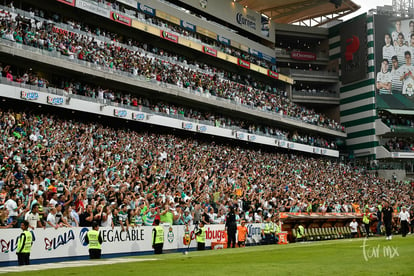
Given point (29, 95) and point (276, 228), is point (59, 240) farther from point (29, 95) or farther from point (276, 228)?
point (29, 95)

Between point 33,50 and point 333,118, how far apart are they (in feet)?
175

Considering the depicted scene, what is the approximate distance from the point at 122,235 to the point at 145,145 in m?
17.0

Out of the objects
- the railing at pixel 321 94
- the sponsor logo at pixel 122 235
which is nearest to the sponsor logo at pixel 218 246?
the sponsor logo at pixel 122 235

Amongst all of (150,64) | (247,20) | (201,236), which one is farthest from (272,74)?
(201,236)

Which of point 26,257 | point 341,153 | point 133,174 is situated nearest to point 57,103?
point 133,174

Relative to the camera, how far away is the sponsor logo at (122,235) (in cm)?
2081

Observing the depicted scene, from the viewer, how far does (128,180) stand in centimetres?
2714

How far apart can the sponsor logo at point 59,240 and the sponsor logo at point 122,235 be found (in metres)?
1.51

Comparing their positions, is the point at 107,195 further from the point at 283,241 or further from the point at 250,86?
the point at 250,86

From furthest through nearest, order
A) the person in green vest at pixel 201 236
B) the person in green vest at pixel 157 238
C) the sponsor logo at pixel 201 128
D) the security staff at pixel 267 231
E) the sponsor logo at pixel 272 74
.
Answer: the sponsor logo at pixel 272 74
the sponsor logo at pixel 201 128
the security staff at pixel 267 231
the person in green vest at pixel 201 236
the person in green vest at pixel 157 238

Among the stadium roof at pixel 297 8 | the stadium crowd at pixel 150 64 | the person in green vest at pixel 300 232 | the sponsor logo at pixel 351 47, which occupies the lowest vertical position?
the person in green vest at pixel 300 232

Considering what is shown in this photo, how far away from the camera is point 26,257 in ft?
54.5

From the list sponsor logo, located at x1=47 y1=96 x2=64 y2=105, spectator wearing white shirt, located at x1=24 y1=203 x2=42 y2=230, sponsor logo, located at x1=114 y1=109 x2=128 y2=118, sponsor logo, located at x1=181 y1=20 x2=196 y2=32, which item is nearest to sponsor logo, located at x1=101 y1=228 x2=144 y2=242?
spectator wearing white shirt, located at x1=24 y1=203 x2=42 y2=230

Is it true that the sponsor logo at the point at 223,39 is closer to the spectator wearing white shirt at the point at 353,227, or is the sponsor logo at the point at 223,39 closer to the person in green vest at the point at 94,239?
the spectator wearing white shirt at the point at 353,227
